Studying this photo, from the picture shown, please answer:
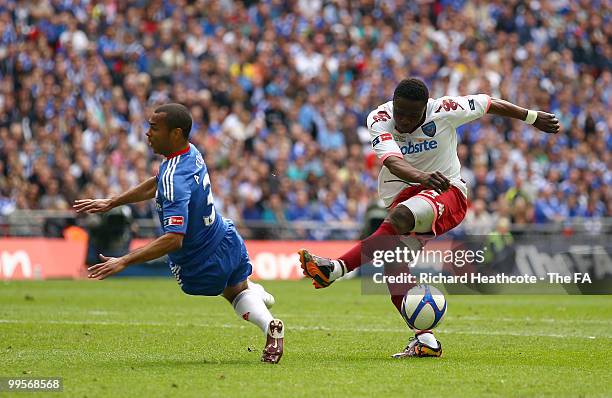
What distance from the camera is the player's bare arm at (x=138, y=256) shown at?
7.81m

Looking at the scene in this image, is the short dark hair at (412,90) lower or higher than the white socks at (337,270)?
higher

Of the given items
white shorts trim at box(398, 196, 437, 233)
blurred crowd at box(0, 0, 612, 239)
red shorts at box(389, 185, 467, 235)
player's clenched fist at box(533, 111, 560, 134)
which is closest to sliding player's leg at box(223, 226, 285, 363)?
white shorts trim at box(398, 196, 437, 233)

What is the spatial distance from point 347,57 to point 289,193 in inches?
182

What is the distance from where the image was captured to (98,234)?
21906 mm

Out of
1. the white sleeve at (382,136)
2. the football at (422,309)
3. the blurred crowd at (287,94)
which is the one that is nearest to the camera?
the white sleeve at (382,136)

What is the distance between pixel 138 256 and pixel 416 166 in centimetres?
280

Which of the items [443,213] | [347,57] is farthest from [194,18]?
[443,213]

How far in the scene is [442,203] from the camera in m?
9.38

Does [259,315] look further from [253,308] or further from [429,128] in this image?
[429,128]

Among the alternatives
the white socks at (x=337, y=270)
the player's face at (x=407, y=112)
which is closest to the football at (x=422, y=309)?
the white socks at (x=337, y=270)

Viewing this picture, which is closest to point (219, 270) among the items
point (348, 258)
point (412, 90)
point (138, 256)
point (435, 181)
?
point (138, 256)

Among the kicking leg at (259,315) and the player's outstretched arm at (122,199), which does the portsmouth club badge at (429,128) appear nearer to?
the kicking leg at (259,315)

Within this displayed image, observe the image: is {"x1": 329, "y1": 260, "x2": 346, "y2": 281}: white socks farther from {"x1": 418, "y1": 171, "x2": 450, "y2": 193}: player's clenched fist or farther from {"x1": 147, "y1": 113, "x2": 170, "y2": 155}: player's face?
{"x1": 147, "y1": 113, "x2": 170, "y2": 155}: player's face

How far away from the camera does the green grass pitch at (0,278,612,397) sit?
293 inches
